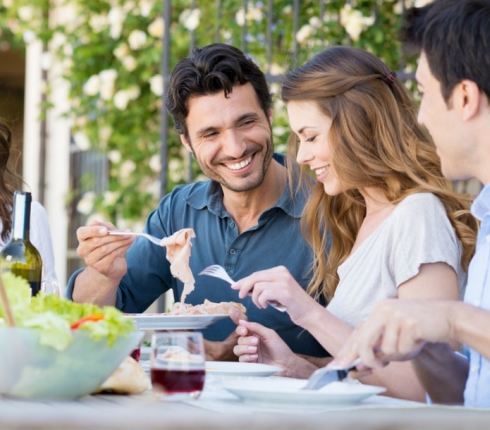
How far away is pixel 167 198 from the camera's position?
3527mm

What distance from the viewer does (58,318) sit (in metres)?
1.51

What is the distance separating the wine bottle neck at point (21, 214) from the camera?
2146 millimetres

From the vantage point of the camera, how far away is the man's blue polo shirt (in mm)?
3146

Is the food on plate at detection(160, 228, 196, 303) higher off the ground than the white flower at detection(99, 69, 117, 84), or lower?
lower

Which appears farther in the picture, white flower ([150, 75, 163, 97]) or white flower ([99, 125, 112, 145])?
white flower ([99, 125, 112, 145])

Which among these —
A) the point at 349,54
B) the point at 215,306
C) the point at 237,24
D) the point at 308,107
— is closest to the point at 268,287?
the point at 215,306

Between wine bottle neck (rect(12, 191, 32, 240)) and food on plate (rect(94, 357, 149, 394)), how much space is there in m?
0.59

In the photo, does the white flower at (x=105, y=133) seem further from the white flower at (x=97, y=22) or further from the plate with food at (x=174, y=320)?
the plate with food at (x=174, y=320)


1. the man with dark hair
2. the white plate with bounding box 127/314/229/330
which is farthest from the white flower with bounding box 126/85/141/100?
the man with dark hair

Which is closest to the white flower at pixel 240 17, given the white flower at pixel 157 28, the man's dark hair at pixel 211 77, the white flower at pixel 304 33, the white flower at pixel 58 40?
the white flower at pixel 304 33

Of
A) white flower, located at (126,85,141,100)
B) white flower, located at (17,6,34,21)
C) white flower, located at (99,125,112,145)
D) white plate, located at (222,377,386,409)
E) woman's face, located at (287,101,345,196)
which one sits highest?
white flower, located at (17,6,34,21)

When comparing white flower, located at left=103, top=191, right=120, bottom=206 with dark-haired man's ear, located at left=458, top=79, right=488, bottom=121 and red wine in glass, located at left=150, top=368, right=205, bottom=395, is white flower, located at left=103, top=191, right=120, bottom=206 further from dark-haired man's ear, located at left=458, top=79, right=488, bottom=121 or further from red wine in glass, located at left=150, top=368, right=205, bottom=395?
red wine in glass, located at left=150, top=368, right=205, bottom=395

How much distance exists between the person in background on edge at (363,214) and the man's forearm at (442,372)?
0.96 ft

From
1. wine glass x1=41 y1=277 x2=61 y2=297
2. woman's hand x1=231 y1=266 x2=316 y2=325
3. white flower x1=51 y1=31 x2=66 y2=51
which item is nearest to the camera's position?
woman's hand x1=231 y1=266 x2=316 y2=325
